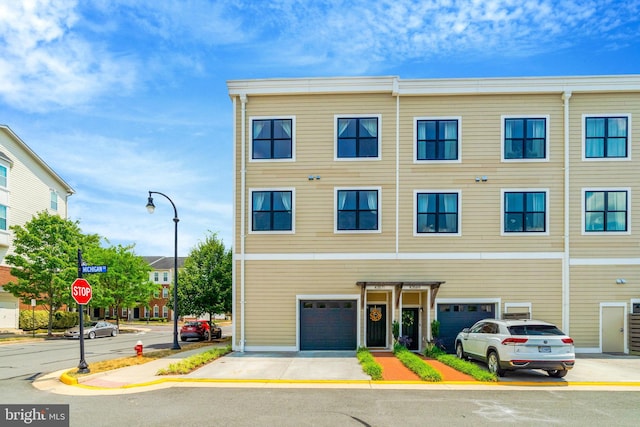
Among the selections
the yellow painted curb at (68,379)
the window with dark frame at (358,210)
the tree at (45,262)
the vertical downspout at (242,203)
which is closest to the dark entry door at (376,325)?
the window with dark frame at (358,210)

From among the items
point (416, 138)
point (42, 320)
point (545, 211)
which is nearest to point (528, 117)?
point (545, 211)

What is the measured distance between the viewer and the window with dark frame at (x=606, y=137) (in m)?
18.5

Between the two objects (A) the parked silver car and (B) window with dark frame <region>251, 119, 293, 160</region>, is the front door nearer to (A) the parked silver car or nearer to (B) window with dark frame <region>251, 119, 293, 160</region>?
(B) window with dark frame <region>251, 119, 293, 160</region>

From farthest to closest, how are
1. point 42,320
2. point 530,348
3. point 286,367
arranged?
point 42,320 → point 286,367 → point 530,348

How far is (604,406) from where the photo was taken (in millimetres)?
10203

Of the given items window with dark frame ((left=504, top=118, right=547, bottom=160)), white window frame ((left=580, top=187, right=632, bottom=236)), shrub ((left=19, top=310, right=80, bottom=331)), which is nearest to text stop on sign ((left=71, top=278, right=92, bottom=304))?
window with dark frame ((left=504, top=118, right=547, bottom=160))

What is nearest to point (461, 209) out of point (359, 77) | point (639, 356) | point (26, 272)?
point (359, 77)

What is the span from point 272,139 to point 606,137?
548 inches

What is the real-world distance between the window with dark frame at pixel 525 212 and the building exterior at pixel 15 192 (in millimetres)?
35267

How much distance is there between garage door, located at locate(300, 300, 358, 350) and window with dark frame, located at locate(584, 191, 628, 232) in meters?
10.3

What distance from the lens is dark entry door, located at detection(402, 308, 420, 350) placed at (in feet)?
61.2

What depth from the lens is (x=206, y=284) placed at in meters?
23.7

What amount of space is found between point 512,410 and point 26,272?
3426cm

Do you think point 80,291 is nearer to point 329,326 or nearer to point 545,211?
point 329,326
